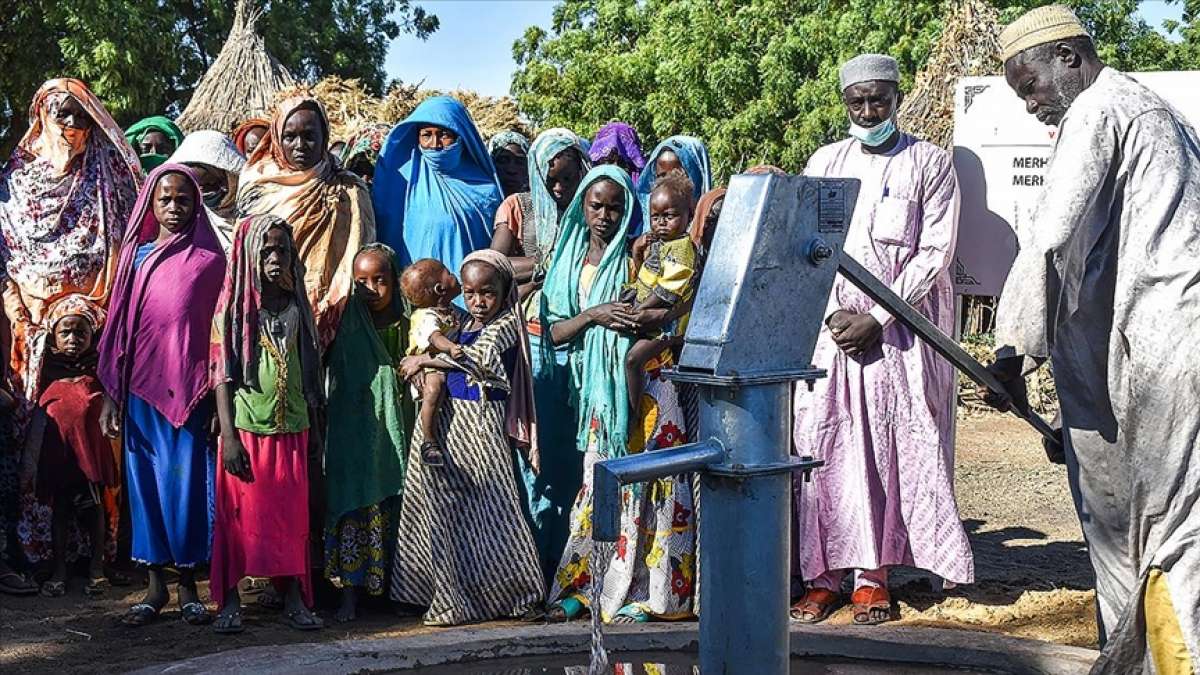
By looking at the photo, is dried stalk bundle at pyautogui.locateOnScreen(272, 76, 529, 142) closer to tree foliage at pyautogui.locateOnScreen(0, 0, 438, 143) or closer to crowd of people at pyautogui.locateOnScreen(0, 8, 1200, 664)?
crowd of people at pyautogui.locateOnScreen(0, 8, 1200, 664)

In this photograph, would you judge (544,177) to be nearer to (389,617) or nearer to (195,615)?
(389,617)

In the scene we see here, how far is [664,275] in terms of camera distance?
200 inches

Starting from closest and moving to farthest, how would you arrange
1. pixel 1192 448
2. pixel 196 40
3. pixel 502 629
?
pixel 1192 448, pixel 502 629, pixel 196 40

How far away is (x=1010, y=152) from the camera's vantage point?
5328 mm

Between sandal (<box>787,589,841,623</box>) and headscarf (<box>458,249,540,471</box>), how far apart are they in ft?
3.81

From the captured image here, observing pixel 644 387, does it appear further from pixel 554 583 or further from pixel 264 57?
pixel 264 57

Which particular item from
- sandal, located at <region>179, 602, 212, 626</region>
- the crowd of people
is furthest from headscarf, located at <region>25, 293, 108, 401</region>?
sandal, located at <region>179, 602, 212, 626</region>

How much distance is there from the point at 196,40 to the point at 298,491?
19.6 metres

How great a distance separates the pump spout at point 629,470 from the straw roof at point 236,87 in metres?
10.9

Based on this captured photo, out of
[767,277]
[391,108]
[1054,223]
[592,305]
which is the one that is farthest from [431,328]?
[391,108]

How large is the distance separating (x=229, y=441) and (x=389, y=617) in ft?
3.17

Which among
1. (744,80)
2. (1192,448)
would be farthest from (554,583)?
(744,80)

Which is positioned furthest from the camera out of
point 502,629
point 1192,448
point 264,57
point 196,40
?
point 196,40

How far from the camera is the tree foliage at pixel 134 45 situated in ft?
56.8
